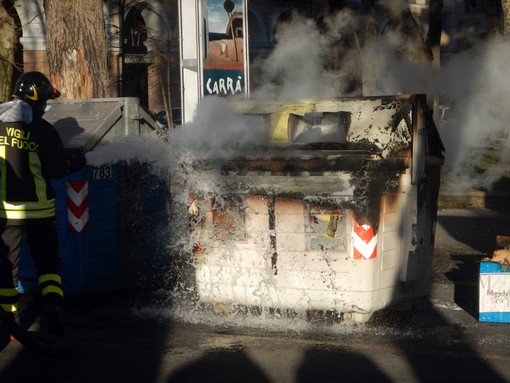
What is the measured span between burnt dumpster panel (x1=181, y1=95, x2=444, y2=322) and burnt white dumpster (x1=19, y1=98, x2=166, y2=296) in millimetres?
1036

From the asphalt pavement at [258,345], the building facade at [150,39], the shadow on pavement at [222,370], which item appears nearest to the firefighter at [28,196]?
the asphalt pavement at [258,345]

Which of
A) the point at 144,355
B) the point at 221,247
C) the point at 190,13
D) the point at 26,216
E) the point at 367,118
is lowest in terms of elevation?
A: the point at 144,355

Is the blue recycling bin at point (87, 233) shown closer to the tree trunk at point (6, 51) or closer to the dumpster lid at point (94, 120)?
the dumpster lid at point (94, 120)

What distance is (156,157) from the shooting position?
24.2ft

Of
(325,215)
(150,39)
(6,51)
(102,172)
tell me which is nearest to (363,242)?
(325,215)

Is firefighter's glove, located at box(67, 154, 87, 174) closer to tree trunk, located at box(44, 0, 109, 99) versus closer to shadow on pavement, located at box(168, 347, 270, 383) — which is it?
shadow on pavement, located at box(168, 347, 270, 383)

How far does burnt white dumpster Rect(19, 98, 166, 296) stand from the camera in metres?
7.39

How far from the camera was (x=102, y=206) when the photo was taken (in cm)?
760

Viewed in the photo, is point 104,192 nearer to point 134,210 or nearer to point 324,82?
point 134,210

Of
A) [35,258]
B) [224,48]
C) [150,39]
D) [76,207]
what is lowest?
[35,258]

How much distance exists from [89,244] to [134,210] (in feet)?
2.02

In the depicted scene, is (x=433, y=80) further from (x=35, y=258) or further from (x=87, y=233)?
(x=35, y=258)

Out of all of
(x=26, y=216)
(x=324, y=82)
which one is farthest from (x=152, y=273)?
(x=324, y=82)

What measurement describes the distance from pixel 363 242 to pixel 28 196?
93.5 inches
